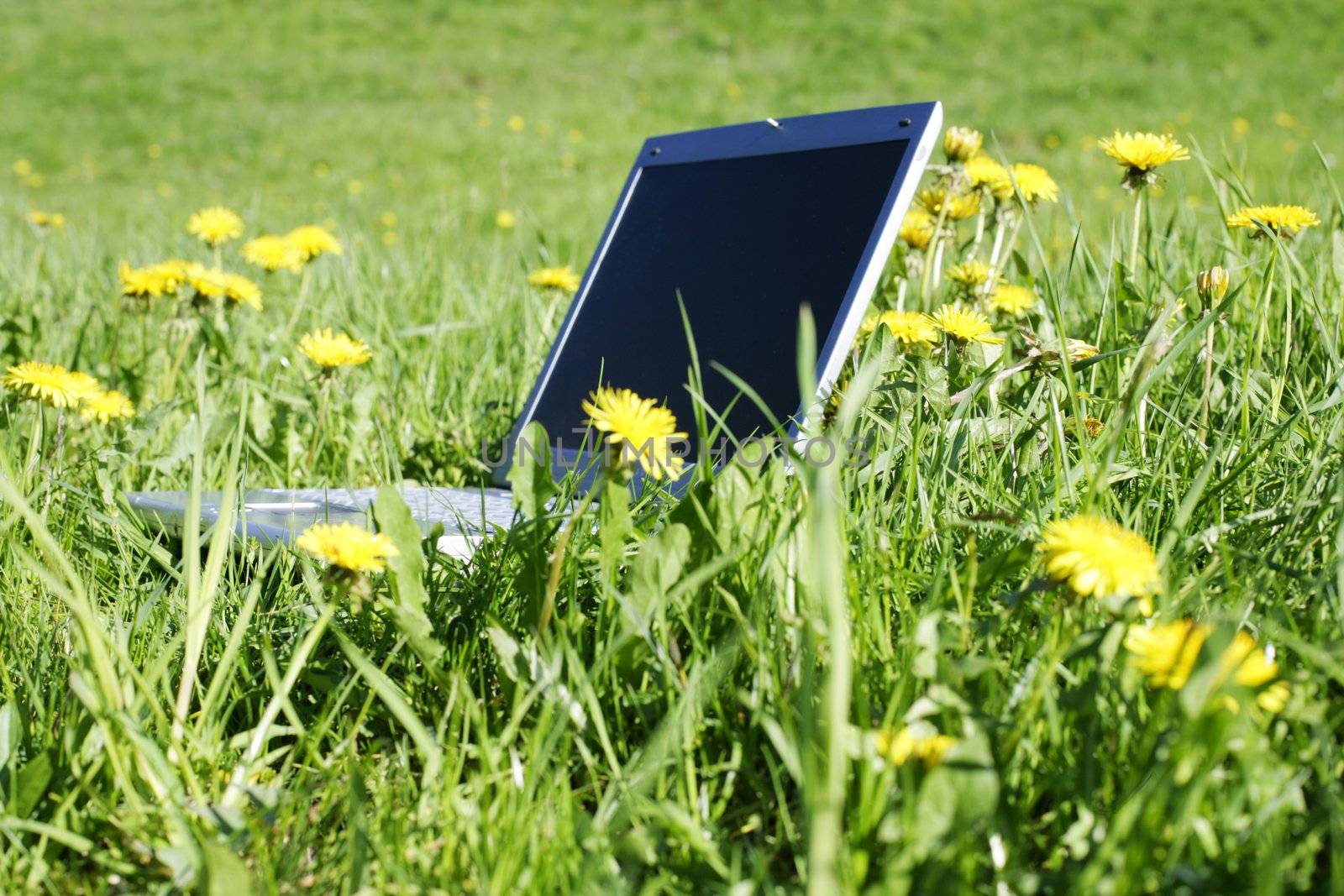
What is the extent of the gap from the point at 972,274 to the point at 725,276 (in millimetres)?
388

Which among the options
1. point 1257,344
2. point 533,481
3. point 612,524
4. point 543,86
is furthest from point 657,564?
point 543,86

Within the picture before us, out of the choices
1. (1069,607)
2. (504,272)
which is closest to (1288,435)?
(1069,607)

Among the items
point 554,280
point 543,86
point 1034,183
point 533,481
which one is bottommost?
point 533,481

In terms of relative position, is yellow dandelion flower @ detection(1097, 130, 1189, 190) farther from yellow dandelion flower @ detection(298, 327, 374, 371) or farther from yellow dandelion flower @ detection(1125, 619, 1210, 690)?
yellow dandelion flower @ detection(298, 327, 374, 371)

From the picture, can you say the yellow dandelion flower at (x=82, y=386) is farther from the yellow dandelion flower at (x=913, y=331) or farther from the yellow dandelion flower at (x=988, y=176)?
the yellow dandelion flower at (x=988, y=176)

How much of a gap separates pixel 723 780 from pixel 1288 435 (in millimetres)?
738

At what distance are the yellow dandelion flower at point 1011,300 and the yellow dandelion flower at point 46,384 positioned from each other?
4.25 feet

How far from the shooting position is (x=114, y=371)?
198cm

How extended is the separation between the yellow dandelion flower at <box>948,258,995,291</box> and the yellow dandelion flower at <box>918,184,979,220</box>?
0.28ft

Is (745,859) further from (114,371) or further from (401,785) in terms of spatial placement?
(114,371)

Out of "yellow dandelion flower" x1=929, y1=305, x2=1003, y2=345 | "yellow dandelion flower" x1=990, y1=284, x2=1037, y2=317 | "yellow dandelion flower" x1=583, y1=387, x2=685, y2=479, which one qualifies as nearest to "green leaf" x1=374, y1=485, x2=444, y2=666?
"yellow dandelion flower" x1=583, y1=387, x2=685, y2=479

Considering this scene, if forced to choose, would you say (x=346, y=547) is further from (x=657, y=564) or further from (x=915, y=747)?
(x=915, y=747)

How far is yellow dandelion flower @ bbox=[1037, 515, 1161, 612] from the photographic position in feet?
2.57

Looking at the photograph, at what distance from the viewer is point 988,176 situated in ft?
Answer: 5.66
